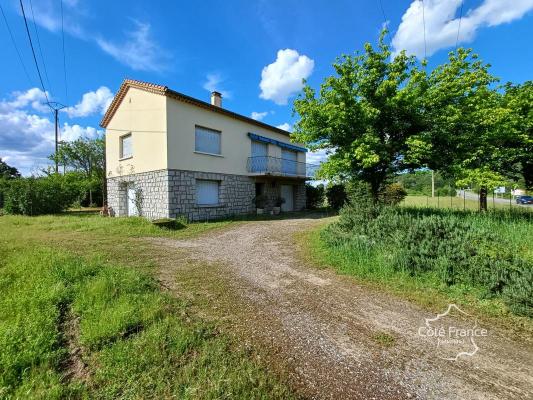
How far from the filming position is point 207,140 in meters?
13.7

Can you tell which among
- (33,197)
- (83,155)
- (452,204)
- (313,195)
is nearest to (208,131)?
(313,195)

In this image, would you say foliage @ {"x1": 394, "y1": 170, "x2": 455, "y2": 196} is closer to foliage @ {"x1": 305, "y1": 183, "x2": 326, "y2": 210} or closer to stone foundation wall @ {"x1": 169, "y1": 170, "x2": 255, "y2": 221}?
foliage @ {"x1": 305, "y1": 183, "x2": 326, "y2": 210}

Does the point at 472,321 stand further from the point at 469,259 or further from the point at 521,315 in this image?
the point at 469,259

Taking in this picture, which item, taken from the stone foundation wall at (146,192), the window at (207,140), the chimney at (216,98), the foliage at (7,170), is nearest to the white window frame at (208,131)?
the window at (207,140)

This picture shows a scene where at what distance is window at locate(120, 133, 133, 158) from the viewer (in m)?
14.8

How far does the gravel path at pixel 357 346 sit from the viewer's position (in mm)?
2217

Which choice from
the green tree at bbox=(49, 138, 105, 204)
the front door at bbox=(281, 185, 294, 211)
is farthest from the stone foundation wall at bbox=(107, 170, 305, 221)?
the green tree at bbox=(49, 138, 105, 204)

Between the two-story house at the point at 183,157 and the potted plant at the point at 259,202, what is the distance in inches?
8.9

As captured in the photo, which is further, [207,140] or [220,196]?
[220,196]

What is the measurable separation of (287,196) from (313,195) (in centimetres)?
315

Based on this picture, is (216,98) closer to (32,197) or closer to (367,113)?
(367,113)

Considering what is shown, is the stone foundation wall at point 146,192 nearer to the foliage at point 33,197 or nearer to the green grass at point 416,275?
the foliage at point 33,197

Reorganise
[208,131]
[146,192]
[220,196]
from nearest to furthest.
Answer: [146,192] < [208,131] < [220,196]

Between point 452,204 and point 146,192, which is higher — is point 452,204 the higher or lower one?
the lower one
